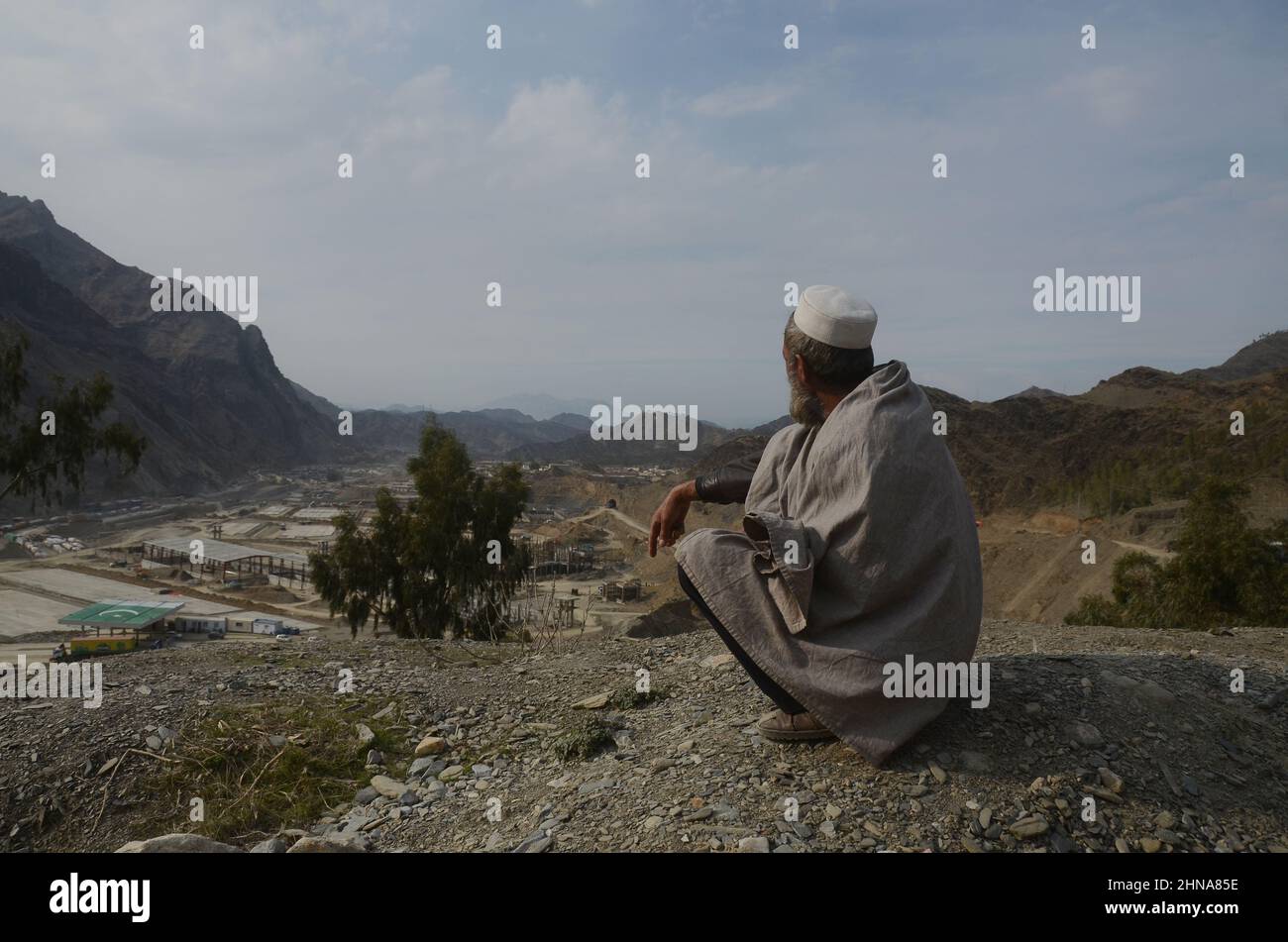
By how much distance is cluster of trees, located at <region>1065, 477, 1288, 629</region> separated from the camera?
1248 centimetres

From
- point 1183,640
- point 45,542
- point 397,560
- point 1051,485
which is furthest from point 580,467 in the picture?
point 1183,640

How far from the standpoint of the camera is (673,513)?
3.59 meters

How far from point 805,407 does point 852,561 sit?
27.8 inches

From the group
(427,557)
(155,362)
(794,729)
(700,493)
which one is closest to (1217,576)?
(794,729)

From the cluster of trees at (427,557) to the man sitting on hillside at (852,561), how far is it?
1609 cm

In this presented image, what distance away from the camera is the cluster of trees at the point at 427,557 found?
61.8 feet

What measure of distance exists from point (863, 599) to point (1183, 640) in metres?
5.17

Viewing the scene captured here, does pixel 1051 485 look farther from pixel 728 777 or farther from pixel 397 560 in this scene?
pixel 728 777

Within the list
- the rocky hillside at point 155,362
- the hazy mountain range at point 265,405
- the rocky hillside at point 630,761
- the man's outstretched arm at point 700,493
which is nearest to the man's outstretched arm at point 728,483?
the man's outstretched arm at point 700,493

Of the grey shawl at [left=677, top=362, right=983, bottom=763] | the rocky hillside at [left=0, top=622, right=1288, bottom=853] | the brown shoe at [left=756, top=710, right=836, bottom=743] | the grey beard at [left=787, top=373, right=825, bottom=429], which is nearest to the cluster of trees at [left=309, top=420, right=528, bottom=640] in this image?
the rocky hillside at [left=0, top=622, right=1288, bottom=853]

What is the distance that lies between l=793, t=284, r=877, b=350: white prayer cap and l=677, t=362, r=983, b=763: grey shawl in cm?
18

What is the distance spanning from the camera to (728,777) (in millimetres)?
3170

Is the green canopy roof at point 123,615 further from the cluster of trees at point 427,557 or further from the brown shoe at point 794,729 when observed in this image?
the brown shoe at point 794,729

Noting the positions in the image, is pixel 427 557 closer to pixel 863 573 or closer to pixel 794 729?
pixel 794 729
